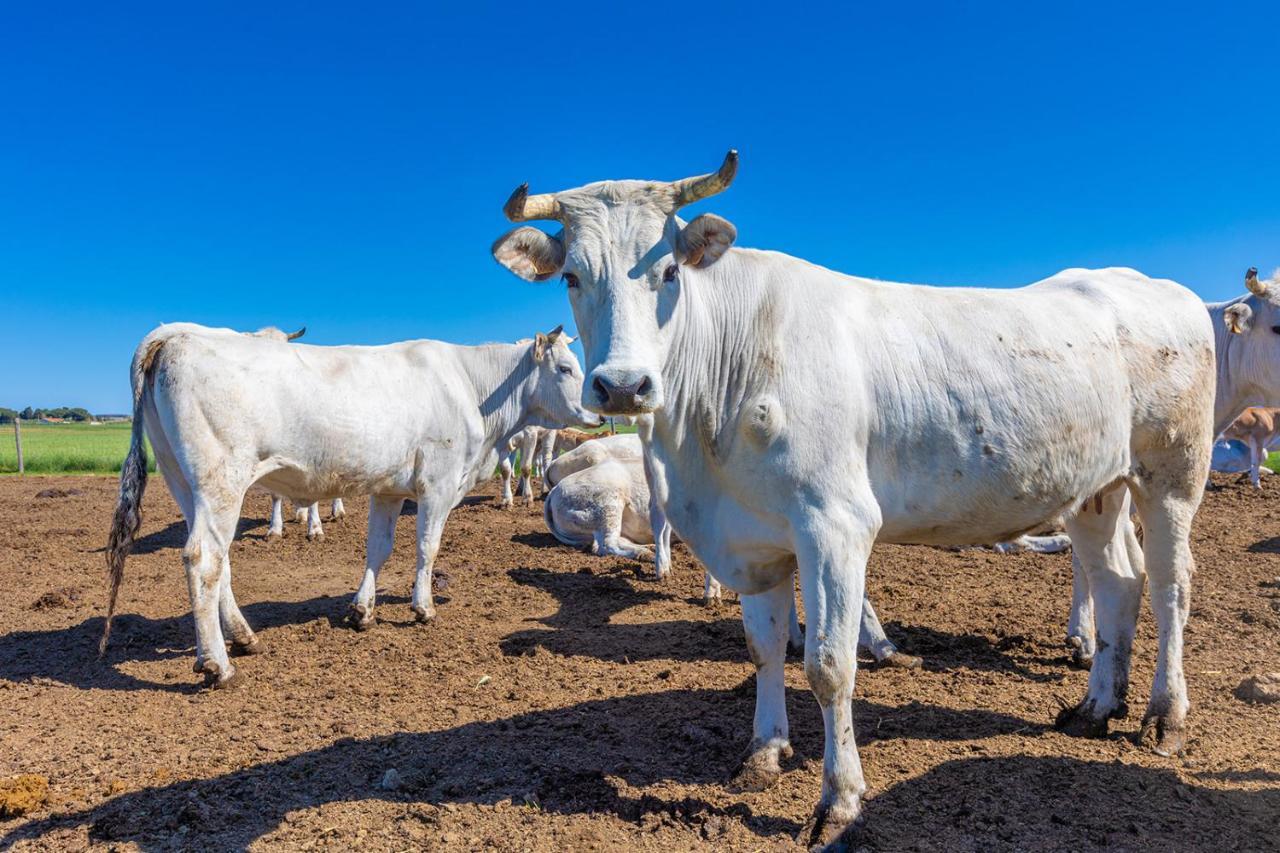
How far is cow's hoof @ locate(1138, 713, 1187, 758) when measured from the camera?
4523 mm

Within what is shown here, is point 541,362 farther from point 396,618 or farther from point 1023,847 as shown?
point 1023,847

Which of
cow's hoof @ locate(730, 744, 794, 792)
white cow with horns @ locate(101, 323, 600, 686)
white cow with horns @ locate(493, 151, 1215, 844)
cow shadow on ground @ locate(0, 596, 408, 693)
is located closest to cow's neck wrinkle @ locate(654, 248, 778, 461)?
white cow with horns @ locate(493, 151, 1215, 844)

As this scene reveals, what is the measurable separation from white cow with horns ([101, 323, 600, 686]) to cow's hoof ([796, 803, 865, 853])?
4.48 meters

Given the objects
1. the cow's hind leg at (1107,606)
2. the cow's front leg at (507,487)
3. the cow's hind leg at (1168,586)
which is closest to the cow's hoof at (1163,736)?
the cow's hind leg at (1168,586)

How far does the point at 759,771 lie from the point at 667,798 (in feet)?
1.64

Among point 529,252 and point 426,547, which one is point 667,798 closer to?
point 529,252

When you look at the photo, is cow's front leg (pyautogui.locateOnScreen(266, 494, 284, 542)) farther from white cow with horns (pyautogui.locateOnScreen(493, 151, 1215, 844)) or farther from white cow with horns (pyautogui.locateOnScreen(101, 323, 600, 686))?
white cow with horns (pyautogui.locateOnScreen(493, 151, 1215, 844))

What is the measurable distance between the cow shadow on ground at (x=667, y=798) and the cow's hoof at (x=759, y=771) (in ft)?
0.29

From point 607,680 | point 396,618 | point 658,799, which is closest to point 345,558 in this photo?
point 396,618

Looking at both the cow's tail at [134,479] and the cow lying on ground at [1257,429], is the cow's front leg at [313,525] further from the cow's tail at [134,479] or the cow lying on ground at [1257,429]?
the cow lying on ground at [1257,429]

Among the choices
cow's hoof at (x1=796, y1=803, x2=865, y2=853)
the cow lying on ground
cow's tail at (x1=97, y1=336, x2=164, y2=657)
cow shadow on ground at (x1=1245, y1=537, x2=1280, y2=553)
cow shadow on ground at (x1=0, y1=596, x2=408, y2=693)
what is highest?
the cow lying on ground

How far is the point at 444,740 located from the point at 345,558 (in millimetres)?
6765

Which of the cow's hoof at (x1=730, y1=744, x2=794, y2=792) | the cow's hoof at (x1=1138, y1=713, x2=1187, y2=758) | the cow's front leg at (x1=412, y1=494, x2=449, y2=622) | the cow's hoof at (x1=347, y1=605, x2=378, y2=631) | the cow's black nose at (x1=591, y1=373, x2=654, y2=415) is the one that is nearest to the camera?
the cow's black nose at (x1=591, y1=373, x2=654, y2=415)

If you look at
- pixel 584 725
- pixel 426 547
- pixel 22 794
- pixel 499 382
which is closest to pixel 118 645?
pixel 426 547
